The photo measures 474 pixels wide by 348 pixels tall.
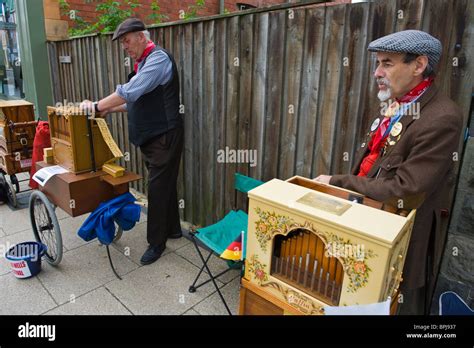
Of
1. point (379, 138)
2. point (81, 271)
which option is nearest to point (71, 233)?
point (81, 271)

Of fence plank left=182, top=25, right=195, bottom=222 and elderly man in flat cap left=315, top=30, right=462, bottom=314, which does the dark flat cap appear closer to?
fence plank left=182, top=25, right=195, bottom=222

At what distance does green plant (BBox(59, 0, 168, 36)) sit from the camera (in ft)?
19.6

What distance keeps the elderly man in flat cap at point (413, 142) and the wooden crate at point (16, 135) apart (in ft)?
12.6

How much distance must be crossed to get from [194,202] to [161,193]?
32.5 inches

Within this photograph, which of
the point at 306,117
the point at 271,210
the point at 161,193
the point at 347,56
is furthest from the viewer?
the point at 161,193

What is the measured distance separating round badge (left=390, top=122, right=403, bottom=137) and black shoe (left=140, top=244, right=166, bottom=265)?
8.37ft

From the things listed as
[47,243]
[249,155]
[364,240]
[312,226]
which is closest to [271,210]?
[312,226]

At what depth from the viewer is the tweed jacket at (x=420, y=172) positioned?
1.47m

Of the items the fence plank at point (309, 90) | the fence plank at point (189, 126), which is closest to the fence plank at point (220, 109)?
the fence plank at point (189, 126)

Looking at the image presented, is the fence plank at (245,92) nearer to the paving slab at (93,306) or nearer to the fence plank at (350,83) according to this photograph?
the fence plank at (350,83)

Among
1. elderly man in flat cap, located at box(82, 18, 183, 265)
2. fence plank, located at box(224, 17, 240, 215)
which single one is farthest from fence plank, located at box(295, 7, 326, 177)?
elderly man in flat cap, located at box(82, 18, 183, 265)

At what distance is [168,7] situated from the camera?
7.70 m
